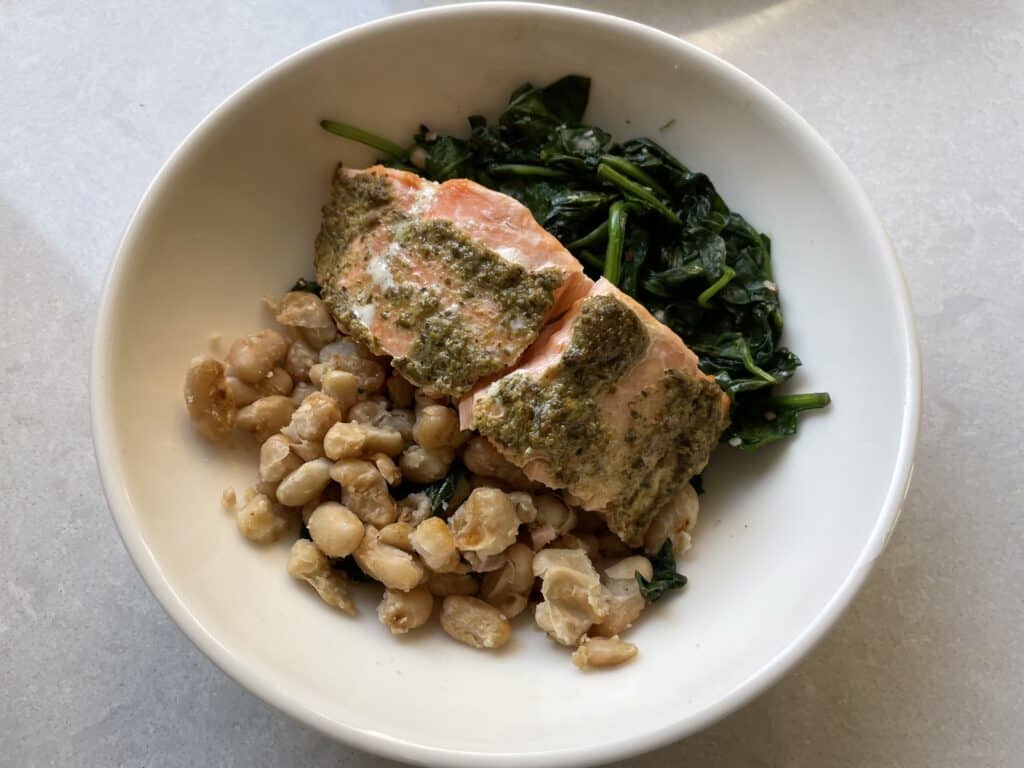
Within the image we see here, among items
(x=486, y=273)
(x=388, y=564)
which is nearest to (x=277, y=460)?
(x=388, y=564)

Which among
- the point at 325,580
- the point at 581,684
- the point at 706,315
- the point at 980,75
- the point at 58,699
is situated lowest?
the point at 58,699

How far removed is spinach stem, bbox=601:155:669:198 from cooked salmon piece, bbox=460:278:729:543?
30 centimetres

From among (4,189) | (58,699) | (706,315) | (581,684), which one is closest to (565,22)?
(706,315)

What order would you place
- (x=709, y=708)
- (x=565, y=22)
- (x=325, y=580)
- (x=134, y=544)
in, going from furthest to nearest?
(x=565, y=22) → (x=325, y=580) → (x=134, y=544) → (x=709, y=708)

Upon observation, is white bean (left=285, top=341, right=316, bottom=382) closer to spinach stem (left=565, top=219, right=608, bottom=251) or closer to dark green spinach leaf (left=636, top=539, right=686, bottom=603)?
spinach stem (left=565, top=219, right=608, bottom=251)

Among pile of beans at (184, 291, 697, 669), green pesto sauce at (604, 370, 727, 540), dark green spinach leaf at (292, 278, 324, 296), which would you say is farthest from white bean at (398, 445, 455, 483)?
dark green spinach leaf at (292, 278, 324, 296)

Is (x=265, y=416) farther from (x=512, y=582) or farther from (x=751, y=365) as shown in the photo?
(x=751, y=365)

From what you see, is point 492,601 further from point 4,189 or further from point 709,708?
point 4,189

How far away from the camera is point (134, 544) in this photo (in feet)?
5.15

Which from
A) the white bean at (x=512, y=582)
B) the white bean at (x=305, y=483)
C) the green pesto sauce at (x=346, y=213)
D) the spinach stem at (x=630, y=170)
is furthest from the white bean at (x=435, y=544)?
the spinach stem at (x=630, y=170)

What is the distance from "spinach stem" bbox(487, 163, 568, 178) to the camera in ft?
6.32

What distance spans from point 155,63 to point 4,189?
49 centimetres

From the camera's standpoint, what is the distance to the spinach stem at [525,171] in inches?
75.9

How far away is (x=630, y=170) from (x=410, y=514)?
83 cm
